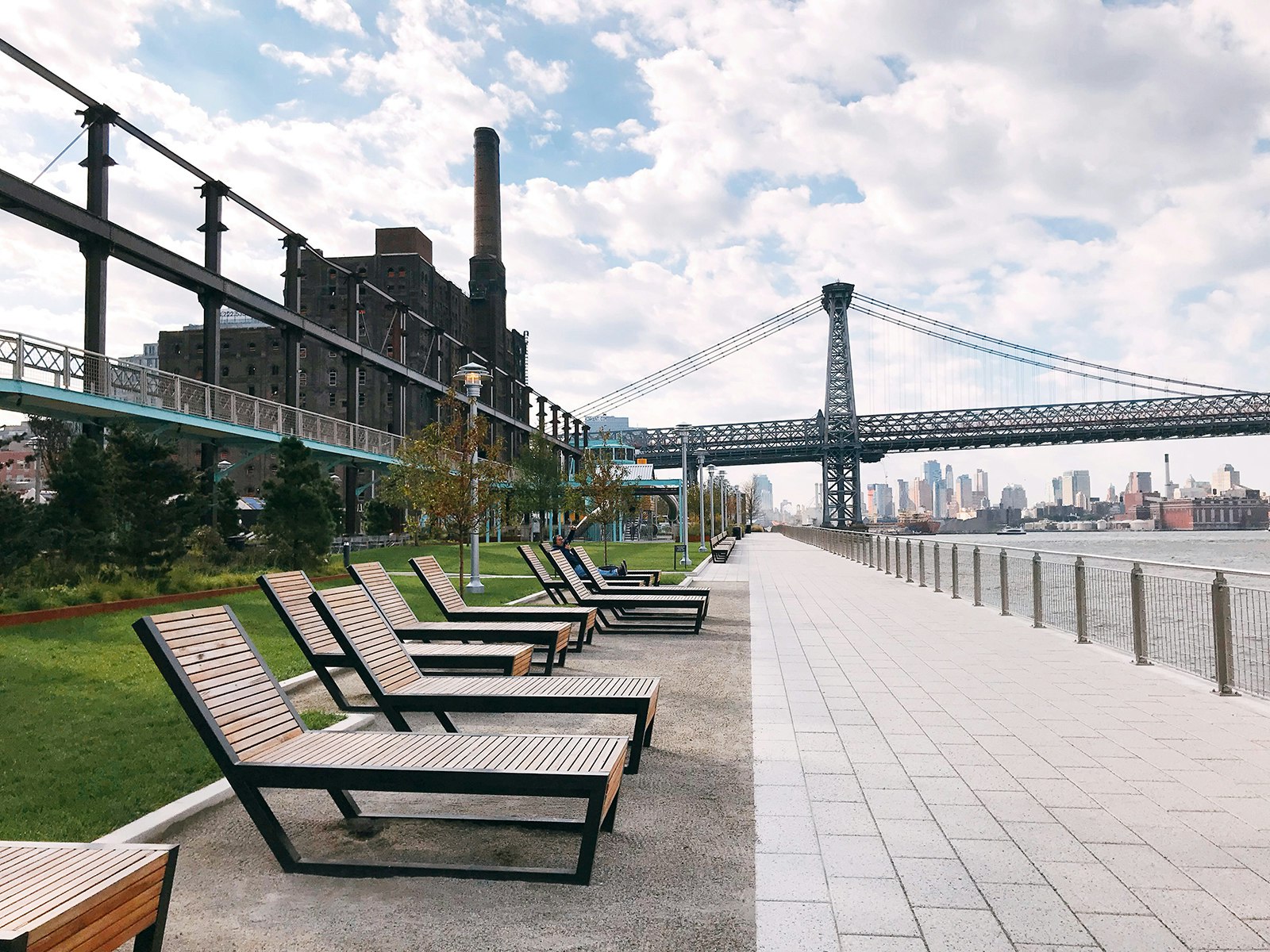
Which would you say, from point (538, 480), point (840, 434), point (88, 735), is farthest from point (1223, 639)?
point (840, 434)

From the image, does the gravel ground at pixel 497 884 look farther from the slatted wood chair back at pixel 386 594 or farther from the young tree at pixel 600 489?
the young tree at pixel 600 489

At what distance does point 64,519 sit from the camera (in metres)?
14.7

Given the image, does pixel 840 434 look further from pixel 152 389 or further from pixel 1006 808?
pixel 1006 808

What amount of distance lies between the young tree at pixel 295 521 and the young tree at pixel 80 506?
3957mm

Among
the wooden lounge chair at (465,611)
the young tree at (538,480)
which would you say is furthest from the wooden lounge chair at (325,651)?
the young tree at (538,480)

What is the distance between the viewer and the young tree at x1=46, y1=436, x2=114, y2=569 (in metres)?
14.6

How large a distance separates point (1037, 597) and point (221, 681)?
10.2 metres

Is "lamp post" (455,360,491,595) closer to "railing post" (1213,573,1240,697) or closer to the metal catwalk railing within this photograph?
the metal catwalk railing

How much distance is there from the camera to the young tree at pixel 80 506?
14602mm

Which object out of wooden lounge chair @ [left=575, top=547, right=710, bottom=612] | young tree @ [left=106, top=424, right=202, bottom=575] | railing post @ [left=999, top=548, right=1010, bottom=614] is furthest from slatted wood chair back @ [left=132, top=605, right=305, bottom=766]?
young tree @ [left=106, top=424, right=202, bottom=575]

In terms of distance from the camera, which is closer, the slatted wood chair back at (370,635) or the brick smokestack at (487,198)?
the slatted wood chair back at (370,635)

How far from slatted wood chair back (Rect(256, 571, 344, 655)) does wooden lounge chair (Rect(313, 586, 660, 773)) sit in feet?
0.77

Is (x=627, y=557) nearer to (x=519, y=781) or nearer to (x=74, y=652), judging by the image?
(x=74, y=652)

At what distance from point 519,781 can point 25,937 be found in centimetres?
171
